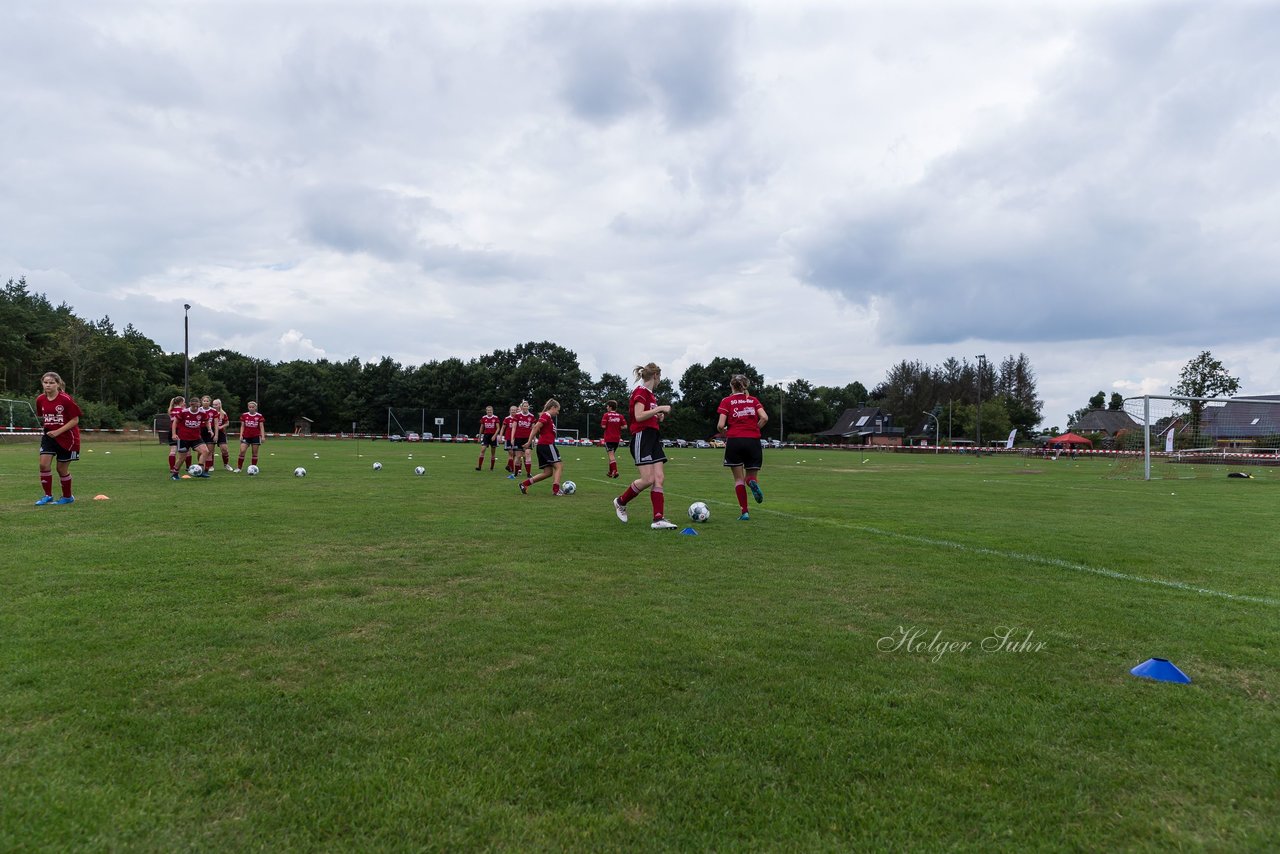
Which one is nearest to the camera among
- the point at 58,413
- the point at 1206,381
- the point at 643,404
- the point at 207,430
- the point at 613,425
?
the point at 643,404

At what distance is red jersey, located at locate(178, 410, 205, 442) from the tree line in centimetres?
4350

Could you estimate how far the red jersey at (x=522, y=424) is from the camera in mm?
17219

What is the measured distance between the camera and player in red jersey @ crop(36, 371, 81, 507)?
33.8 ft

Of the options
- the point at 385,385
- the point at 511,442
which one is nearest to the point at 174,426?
the point at 511,442

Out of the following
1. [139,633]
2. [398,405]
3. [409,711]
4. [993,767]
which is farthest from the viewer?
[398,405]

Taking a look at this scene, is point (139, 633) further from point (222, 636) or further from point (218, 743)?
point (218, 743)

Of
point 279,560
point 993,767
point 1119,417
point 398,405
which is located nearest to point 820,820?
point 993,767

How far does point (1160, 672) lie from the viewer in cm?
368

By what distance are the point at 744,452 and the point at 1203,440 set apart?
27186 mm

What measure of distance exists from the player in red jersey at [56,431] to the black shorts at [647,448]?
8373 mm

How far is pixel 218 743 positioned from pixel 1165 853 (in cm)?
346

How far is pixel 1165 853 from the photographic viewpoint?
2.23 meters

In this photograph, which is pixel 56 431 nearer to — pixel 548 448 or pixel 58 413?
pixel 58 413

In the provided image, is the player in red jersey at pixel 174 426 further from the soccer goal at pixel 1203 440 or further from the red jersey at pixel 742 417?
the soccer goal at pixel 1203 440
